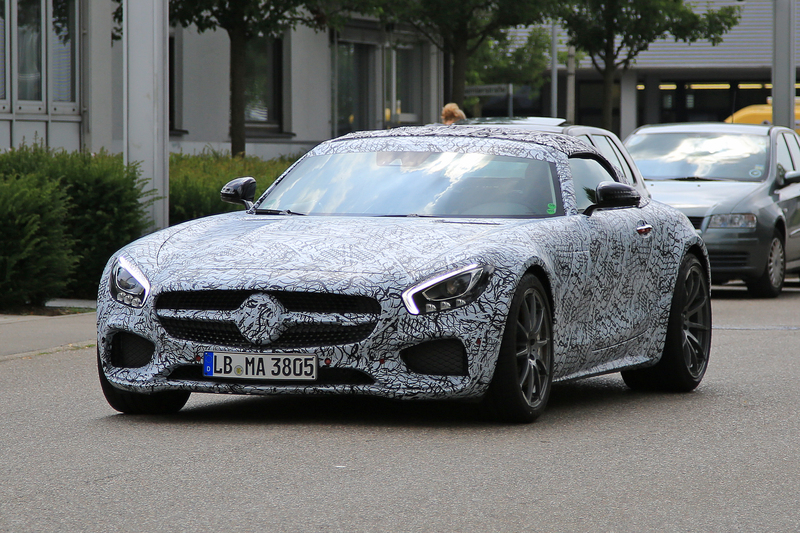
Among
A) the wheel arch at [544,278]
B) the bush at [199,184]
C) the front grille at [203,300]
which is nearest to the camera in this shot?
the front grille at [203,300]

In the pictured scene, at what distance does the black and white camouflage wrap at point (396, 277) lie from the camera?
243 inches

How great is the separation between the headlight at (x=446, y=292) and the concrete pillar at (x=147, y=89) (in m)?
7.48

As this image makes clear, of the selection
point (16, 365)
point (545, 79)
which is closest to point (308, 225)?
point (16, 365)

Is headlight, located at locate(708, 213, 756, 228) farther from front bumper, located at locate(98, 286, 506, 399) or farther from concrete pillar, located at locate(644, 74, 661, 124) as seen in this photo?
concrete pillar, located at locate(644, 74, 661, 124)

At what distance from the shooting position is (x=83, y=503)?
16.2 ft

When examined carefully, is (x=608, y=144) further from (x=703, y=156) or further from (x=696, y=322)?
(x=703, y=156)

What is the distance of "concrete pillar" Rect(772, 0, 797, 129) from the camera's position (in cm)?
2578

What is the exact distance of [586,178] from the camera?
26.0 feet

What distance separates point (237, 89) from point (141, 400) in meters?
16.3

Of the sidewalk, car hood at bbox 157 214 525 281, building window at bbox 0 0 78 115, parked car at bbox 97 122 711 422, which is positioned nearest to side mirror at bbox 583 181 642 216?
parked car at bbox 97 122 711 422

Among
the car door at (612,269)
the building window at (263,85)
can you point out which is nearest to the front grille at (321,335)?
the car door at (612,269)

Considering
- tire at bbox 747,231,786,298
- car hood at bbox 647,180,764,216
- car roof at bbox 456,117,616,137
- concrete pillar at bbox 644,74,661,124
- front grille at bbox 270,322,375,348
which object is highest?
concrete pillar at bbox 644,74,661,124

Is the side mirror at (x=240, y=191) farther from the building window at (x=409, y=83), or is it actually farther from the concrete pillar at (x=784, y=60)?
the building window at (x=409, y=83)

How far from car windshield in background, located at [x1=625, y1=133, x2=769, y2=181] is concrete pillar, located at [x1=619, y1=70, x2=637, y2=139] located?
137ft
